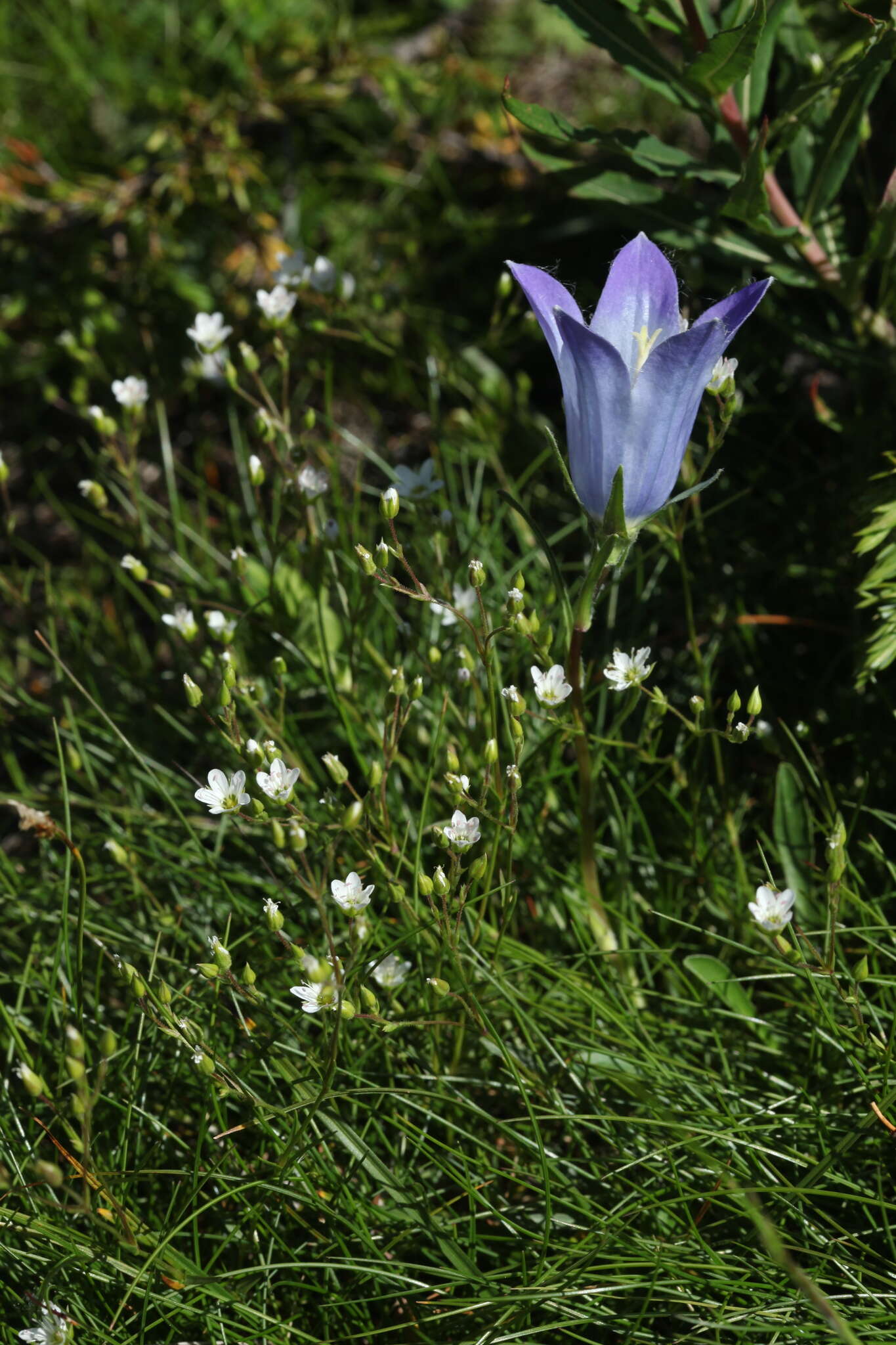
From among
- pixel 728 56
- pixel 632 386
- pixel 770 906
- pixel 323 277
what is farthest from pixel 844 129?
pixel 770 906

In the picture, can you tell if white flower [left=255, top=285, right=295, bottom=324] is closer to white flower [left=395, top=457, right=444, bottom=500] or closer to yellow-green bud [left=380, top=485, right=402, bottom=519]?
white flower [left=395, top=457, right=444, bottom=500]

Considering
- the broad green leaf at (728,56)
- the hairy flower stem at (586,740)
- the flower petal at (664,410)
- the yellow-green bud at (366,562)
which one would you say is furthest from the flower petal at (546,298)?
the broad green leaf at (728,56)

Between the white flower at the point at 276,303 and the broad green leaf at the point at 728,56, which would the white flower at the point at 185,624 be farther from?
the broad green leaf at the point at 728,56

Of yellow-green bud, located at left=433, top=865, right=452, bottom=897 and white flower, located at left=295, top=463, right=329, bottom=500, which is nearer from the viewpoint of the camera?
yellow-green bud, located at left=433, top=865, right=452, bottom=897

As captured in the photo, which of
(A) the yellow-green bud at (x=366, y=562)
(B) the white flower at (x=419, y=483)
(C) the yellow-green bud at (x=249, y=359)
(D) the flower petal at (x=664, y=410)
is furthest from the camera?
(B) the white flower at (x=419, y=483)

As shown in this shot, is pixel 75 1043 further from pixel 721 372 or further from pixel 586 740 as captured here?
pixel 721 372

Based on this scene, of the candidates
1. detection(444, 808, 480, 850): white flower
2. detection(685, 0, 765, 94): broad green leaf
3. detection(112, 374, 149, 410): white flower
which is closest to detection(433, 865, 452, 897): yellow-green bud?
detection(444, 808, 480, 850): white flower

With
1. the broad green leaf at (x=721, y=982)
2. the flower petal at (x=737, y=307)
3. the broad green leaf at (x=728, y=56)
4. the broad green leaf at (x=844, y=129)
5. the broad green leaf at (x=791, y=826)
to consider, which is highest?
the broad green leaf at (x=728, y=56)
